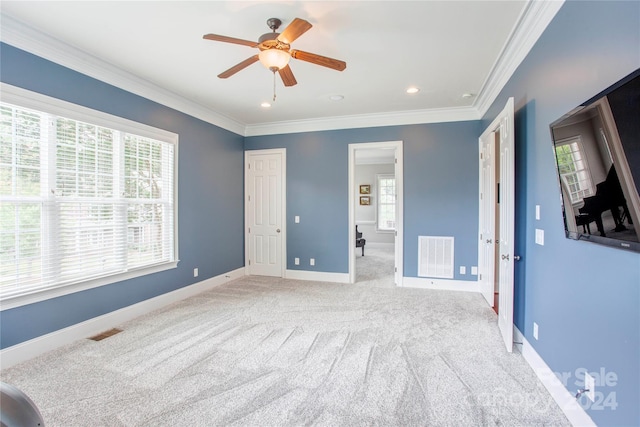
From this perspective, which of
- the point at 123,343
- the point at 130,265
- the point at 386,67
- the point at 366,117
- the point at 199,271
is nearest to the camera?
the point at 123,343

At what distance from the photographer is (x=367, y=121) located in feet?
16.0

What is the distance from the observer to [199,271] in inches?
173

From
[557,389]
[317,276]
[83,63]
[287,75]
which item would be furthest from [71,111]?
[557,389]

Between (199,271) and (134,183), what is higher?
(134,183)

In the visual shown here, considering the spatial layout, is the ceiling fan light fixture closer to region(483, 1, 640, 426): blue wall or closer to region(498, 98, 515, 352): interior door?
region(483, 1, 640, 426): blue wall

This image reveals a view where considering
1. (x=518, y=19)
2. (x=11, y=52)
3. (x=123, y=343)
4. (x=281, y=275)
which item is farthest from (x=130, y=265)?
(x=518, y=19)

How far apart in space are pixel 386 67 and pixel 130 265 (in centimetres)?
361

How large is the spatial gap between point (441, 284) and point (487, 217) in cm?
128

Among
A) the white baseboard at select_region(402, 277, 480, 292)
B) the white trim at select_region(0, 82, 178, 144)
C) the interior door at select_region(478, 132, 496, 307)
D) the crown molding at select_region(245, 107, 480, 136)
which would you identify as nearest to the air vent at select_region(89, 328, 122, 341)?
the white trim at select_region(0, 82, 178, 144)

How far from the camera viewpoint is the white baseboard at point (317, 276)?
5043 millimetres

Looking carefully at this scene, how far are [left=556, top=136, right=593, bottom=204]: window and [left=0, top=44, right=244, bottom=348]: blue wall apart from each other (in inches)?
157

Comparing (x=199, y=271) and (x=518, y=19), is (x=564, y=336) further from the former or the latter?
(x=199, y=271)

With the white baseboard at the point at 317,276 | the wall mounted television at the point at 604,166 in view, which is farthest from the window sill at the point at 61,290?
the wall mounted television at the point at 604,166

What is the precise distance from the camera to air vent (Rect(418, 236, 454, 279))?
454 cm
